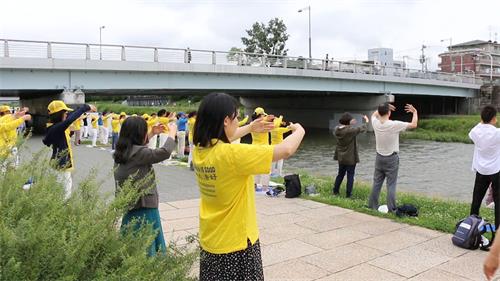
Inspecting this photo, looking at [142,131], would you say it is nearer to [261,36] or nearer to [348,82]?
[348,82]

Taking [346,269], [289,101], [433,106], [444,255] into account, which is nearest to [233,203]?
[346,269]

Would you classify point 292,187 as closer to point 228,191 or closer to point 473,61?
point 228,191

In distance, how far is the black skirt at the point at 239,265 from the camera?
3.06 m

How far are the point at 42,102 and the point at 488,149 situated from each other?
2889cm

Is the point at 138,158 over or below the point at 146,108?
over

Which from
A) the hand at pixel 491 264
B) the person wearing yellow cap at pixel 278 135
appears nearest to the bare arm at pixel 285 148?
the hand at pixel 491 264

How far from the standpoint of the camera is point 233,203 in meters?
3.05

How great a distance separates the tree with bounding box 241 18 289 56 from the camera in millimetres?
61031

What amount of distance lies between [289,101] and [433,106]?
52.3 ft

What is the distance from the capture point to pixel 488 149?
635cm

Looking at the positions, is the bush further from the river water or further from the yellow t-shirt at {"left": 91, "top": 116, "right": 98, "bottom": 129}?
the yellow t-shirt at {"left": 91, "top": 116, "right": 98, "bottom": 129}

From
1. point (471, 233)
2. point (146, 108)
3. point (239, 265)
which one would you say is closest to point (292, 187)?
point (471, 233)

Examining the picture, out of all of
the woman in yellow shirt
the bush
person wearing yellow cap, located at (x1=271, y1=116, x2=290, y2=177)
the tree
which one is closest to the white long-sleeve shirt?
person wearing yellow cap, located at (x1=271, y1=116, x2=290, y2=177)

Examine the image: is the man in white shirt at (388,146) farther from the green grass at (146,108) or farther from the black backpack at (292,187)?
the green grass at (146,108)
